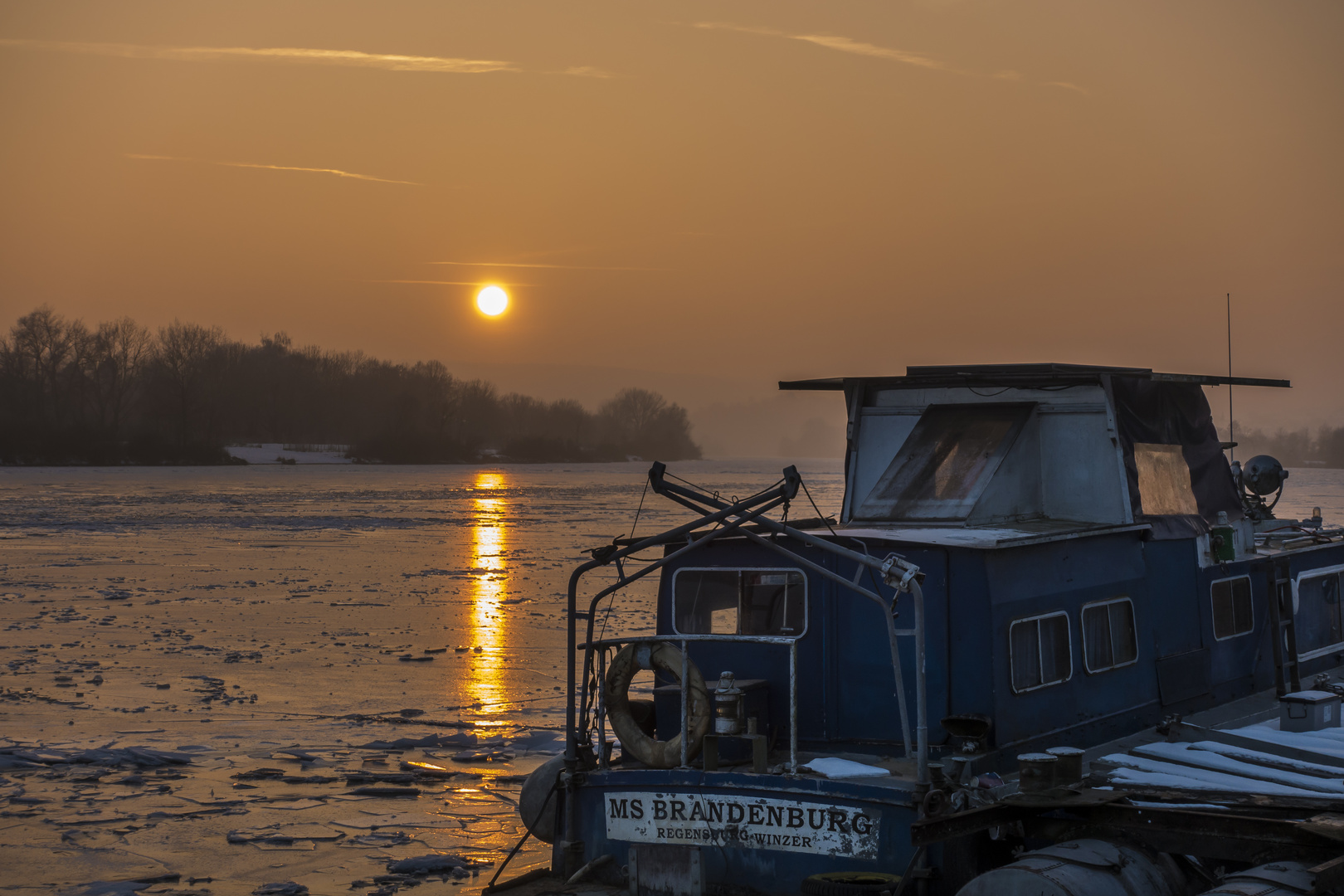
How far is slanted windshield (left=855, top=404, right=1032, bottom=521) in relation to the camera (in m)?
11.8

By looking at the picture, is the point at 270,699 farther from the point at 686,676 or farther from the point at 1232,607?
the point at 1232,607

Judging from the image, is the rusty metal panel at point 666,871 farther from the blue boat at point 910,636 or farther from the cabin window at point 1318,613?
the cabin window at point 1318,613

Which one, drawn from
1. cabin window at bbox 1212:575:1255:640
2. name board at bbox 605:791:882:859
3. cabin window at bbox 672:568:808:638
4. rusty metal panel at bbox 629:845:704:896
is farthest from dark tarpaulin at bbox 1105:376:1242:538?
rusty metal panel at bbox 629:845:704:896

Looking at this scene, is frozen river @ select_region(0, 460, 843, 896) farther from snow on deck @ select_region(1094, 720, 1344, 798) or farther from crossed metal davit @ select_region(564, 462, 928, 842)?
snow on deck @ select_region(1094, 720, 1344, 798)

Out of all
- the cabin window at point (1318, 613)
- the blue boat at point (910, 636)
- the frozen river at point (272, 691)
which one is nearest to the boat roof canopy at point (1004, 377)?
the blue boat at point (910, 636)

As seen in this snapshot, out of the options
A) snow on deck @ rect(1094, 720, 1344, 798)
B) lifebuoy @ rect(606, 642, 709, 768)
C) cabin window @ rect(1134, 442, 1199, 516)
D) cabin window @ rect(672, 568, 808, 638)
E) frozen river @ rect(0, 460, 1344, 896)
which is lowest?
frozen river @ rect(0, 460, 1344, 896)

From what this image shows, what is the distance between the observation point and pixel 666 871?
9711 mm

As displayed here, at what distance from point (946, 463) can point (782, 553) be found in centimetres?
284

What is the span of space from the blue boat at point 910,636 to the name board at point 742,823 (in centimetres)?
2

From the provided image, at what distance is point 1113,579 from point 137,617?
69.9 feet

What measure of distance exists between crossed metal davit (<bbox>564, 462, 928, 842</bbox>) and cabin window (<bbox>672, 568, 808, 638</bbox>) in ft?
1.12

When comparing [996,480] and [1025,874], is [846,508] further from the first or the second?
[1025,874]

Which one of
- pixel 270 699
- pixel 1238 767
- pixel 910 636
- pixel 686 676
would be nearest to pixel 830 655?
pixel 910 636

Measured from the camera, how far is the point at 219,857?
454 inches
